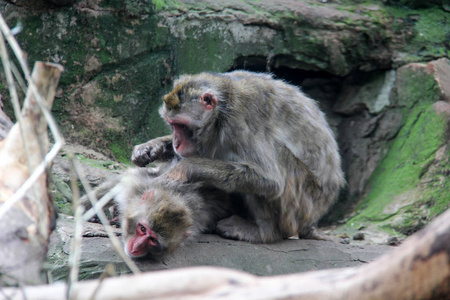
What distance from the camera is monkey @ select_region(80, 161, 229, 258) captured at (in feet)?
14.7

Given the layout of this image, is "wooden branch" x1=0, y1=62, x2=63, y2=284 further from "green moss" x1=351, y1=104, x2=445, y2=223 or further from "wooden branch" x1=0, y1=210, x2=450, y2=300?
"green moss" x1=351, y1=104, x2=445, y2=223

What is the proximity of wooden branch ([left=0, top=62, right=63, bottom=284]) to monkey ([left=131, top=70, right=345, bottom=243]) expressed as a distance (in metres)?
2.31

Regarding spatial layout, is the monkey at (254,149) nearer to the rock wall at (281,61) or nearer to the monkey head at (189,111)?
the monkey head at (189,111)

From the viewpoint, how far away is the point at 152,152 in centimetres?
548

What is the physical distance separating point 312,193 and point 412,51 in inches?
171

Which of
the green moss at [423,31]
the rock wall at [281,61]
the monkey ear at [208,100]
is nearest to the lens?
the monkey ear at [208,100]

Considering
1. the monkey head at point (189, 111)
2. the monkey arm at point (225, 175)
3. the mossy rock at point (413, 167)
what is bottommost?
the mossy rock at point (413, 167)

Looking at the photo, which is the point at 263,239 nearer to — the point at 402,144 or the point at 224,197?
the point at 224,197

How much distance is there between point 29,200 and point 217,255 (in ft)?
8.30

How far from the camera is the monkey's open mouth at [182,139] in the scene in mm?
5078

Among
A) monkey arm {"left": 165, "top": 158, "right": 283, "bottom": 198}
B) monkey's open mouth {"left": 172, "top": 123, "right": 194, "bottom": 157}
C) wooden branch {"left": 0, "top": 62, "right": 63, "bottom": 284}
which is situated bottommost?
monkey arm {"left": 165, "top": 158, "right": 283, "bottom": 198}

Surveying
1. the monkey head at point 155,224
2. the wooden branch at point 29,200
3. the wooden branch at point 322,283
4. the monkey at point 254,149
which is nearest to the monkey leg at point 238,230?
the monkey at point 254,149

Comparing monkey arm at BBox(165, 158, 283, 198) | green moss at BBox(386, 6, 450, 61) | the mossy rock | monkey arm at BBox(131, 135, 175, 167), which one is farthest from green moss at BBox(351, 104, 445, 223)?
monkey arm at BBox(131, 135, 175, 167)

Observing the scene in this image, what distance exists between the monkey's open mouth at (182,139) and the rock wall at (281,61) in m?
2.78
